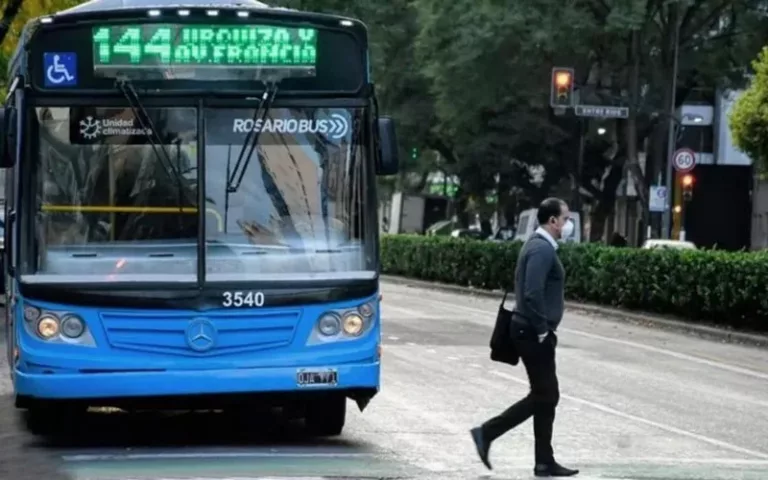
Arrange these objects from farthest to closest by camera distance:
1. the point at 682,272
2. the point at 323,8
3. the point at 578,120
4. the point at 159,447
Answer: the point at 578,120 → the point at 323,8 → the point at 682,272 → the point at 159,447

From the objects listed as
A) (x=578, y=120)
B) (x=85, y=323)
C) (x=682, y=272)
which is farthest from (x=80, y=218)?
(x=578, y=120)

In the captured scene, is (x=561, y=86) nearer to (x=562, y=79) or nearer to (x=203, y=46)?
(x=562, y=79)

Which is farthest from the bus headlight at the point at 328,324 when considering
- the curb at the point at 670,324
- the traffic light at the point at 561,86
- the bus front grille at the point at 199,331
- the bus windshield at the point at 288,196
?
the traffic light at the point at 561,86

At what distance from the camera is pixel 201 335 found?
11250 mm

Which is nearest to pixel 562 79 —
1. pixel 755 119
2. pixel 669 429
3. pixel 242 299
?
pixel 755 119

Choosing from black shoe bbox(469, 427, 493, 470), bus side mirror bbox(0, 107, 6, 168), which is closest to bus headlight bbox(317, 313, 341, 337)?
black shoe bbox(469, 427, 493, 470)

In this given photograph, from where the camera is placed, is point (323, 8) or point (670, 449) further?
point (323, 8)

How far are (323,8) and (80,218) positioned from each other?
116 ft

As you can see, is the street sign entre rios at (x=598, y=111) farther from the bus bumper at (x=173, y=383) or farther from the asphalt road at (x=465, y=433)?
the bus bumper at (x=173, y=383)

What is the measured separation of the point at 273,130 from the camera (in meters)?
11.6

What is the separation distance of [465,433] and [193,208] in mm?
3071

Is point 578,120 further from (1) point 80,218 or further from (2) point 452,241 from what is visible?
(1) point 80,218

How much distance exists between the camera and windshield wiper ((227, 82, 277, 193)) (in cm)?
1148

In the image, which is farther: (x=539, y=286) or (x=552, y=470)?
(x=552, y=470)
